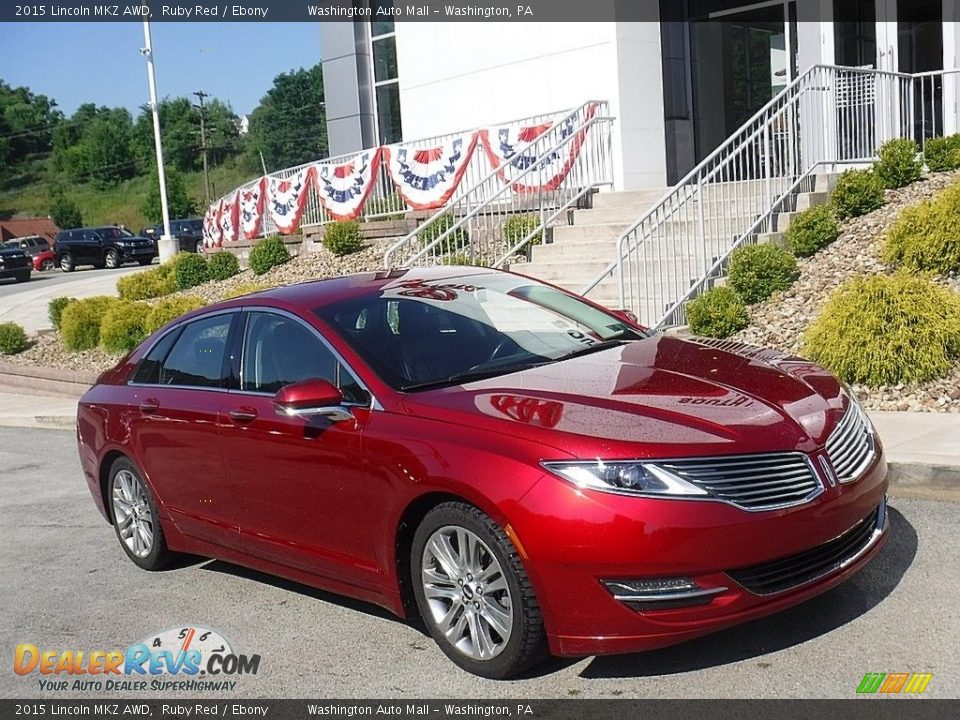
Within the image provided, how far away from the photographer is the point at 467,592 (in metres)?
4.38

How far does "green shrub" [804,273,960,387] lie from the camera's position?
27.5 feet

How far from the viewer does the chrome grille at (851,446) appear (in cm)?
436

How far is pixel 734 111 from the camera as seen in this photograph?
18.8m

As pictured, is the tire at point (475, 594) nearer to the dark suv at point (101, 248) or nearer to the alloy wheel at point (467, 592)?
the alloy wheel at point (467, 592)

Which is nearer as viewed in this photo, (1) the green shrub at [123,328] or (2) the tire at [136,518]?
(2) the tire at [136,518]

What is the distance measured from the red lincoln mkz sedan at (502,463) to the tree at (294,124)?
11120 centimetres

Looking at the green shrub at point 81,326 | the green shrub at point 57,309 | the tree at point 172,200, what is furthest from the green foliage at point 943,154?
the tree at point 172,200

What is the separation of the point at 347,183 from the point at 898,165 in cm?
1114

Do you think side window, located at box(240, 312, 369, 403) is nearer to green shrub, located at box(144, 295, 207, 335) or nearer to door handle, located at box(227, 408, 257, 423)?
door handle, located at box(227, 408, 257, 423)

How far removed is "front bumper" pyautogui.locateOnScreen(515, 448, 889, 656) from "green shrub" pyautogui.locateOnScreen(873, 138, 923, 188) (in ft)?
28.9

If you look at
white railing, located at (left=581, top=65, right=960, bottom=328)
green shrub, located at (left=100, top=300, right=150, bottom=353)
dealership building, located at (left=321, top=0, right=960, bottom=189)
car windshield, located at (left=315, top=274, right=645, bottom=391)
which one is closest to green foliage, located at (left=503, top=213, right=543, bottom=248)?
white railing, located at (left=581, top=65, right=960, bottom=328)

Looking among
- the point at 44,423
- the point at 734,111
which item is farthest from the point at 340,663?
the point at 734,111

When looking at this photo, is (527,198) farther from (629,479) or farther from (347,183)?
(629,479)

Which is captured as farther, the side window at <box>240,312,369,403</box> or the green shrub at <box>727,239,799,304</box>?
the green shrub at <box>727,239,799,304</box>
